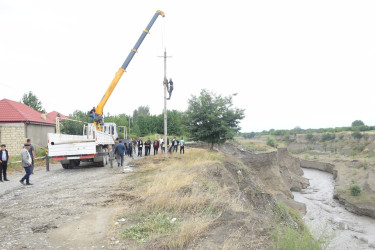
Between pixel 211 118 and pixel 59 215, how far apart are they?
16661 millimetres

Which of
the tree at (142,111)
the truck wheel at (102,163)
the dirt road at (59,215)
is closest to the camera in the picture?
the dirt road at (59,215)

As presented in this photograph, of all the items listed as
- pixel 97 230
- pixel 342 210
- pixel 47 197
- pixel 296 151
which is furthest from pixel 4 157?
pixel 296 151

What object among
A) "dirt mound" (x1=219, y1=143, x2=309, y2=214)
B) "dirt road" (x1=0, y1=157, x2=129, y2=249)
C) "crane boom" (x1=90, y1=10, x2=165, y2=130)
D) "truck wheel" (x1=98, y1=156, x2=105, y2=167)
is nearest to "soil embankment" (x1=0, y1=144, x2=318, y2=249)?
"dirt road" (x1=0, y1=157, x2=129, y2=249)

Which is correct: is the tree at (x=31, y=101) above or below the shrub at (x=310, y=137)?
above

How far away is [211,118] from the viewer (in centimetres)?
2180

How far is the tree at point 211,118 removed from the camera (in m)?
22.3

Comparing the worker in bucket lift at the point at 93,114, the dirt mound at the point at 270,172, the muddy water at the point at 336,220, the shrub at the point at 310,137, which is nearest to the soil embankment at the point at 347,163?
the shrub at the point at 310,137

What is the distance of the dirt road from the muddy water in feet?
30.3

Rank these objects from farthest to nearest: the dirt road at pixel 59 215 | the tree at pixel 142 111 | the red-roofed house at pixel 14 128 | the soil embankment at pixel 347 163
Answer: the tree at pixel 142 111, the soil embankment at pixel 347 163, the red-roofed house at pixel 14 128, the dirt road at pixel 59 215

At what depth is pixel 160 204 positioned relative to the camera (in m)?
6.48

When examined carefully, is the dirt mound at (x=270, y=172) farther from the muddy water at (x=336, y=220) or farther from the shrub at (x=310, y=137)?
the shrub at (x=310, y=137)

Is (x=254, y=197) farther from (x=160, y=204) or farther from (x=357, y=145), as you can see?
(x=357, y=145)

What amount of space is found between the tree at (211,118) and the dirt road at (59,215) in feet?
44.9

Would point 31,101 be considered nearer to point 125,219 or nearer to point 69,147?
point 69,147
